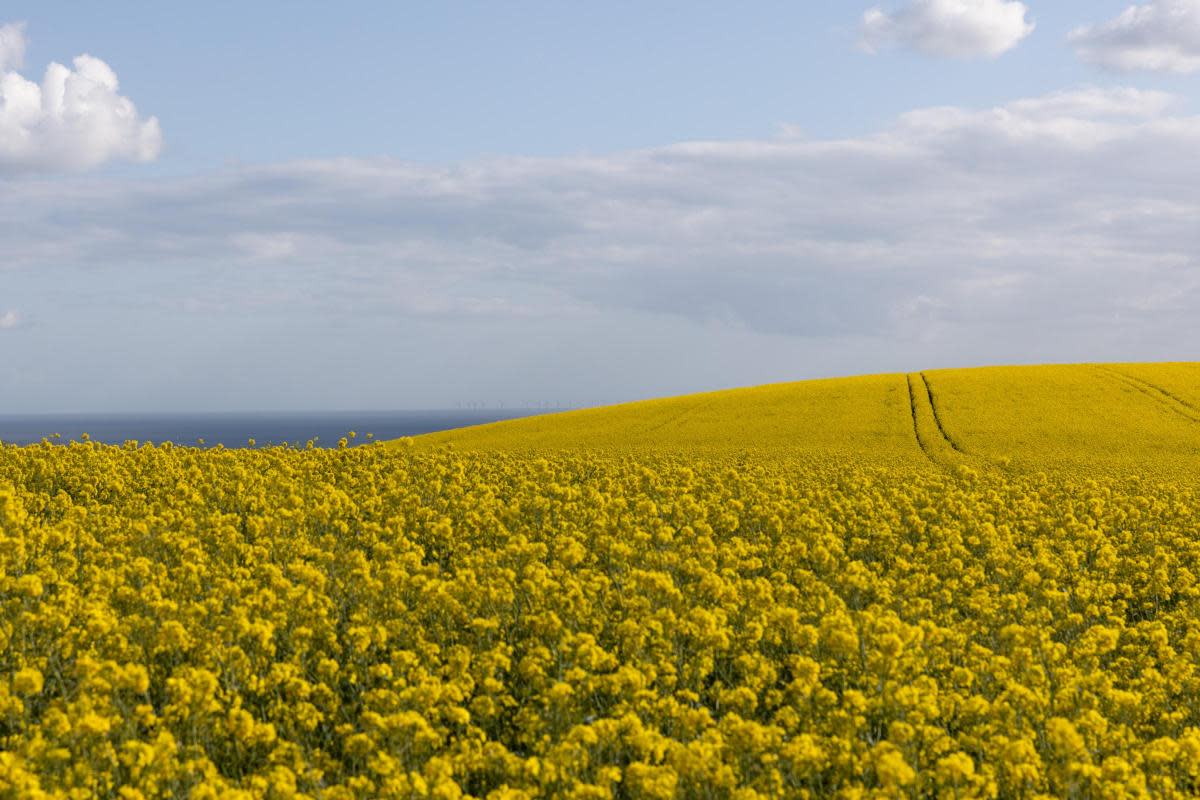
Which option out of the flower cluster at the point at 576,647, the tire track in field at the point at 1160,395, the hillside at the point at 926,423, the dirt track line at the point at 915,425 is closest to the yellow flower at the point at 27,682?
the flower cluster at the point at 576,647

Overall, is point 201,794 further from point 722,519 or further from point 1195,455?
point 1195,455

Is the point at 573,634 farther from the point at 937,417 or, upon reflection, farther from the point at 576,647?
the point at 937,417

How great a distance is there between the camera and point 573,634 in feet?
41.0

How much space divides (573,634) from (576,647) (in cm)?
109

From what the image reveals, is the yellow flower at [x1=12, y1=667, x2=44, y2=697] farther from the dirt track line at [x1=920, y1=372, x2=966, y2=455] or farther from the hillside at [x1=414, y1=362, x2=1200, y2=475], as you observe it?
the dirt track line at [x1=920, y1=372, x2=966, y2=455]

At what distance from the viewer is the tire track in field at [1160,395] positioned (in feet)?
174

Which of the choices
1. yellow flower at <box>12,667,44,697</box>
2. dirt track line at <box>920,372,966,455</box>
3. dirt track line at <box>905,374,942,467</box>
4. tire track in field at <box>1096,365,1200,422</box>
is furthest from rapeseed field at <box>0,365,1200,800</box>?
tire track in field at <box>1096,365,1200,422</box>

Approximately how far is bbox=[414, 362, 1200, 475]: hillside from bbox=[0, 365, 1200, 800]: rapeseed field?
1693 cm

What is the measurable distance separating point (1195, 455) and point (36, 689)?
4572cm

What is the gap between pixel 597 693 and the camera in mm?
11250

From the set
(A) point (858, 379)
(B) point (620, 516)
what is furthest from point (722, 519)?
(A) point (858, 379)

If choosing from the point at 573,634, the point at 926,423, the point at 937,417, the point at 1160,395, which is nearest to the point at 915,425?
the point at 926,423

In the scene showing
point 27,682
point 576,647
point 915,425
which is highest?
point 915,425

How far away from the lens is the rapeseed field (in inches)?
A: 351
